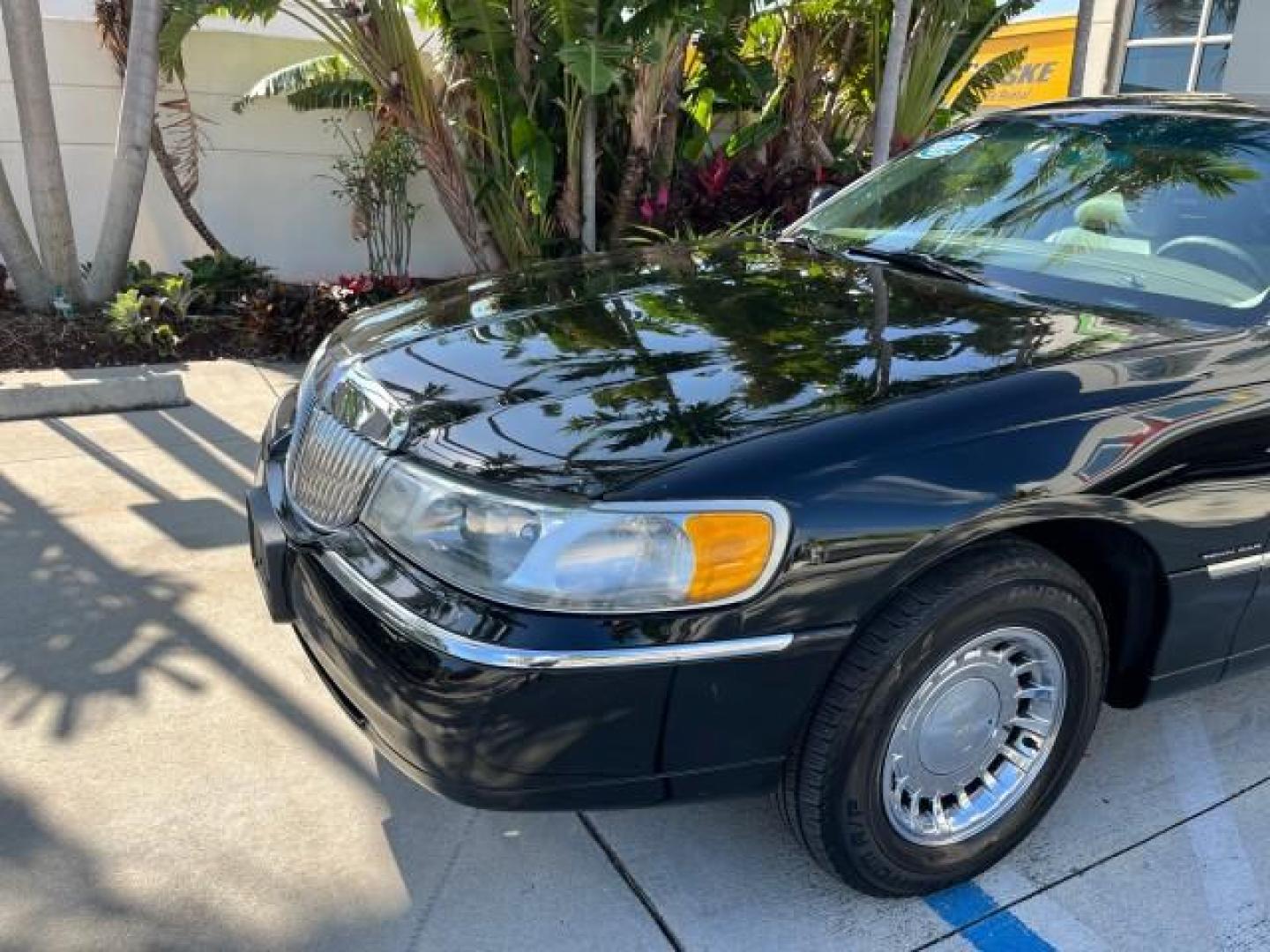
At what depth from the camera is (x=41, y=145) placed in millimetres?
6801

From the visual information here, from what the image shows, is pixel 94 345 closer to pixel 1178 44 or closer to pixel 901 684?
pixel 901 684

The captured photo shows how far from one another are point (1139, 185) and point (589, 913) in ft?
8.65

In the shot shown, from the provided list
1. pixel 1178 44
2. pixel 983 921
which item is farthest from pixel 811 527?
pixel 1178 44

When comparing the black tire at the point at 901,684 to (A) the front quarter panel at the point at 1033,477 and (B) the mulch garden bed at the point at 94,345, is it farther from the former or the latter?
(B) the mulch garden bed at the point at 94,345

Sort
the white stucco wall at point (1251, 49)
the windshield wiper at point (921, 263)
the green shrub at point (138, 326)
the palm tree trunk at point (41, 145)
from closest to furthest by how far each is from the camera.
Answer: the windshield wiper at point (921, 263) < the palm tree trunk at point (41, 145) < the green shrub at point (138, 326) < the white stucco wall at point (1251, 49)

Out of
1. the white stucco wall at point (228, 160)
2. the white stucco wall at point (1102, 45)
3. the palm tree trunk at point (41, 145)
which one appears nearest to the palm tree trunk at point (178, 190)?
the white stucco wall at point (228, 160)

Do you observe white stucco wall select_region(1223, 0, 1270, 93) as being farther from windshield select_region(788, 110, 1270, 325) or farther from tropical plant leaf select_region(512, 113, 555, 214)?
windshield select_region(788, 110, 1270, 325)

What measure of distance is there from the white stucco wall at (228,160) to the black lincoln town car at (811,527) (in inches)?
249

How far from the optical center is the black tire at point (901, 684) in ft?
7.00

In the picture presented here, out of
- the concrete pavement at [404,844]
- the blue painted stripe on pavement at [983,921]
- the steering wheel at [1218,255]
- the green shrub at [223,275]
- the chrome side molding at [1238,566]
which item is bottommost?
the blue painted stripe on pavement at [983,921]

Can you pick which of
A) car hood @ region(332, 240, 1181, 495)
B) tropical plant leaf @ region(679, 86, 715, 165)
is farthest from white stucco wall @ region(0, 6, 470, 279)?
car hood @ region(332, 240, 1181, 495)

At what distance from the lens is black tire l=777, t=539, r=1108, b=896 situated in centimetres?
213

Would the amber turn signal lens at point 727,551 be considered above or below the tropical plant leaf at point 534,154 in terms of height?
below

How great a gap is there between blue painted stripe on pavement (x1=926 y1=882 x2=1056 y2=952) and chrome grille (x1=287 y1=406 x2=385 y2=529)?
1642mm
